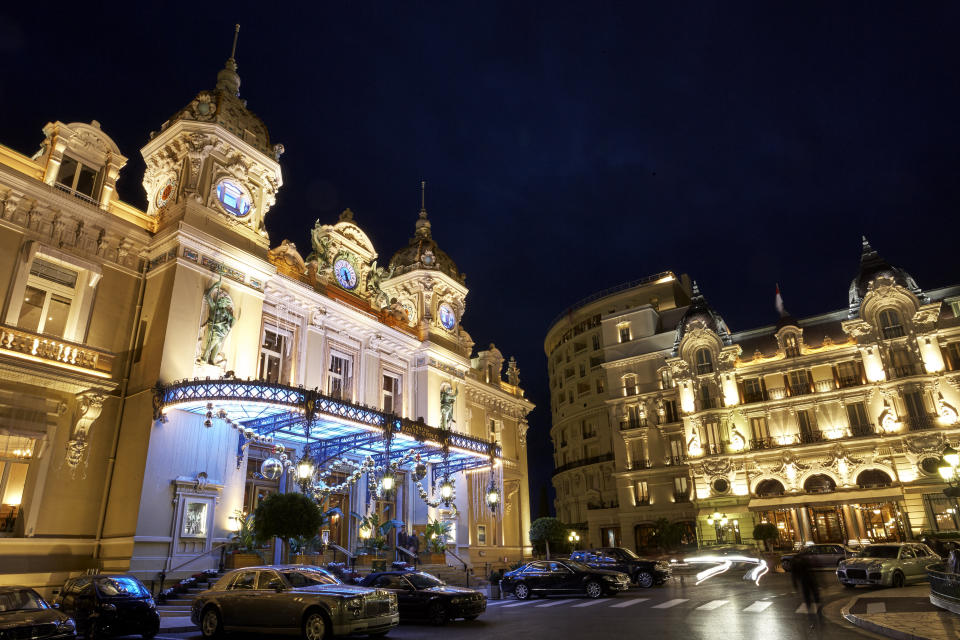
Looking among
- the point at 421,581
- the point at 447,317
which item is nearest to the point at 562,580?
the point at 421,581

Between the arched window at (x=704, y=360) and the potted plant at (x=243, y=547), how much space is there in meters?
38.2

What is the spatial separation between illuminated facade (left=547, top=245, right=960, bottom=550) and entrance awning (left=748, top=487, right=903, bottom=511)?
8 cm

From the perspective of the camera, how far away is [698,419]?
4822cm

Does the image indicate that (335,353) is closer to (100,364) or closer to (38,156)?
(100,364)

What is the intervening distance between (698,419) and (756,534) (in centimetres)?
1003

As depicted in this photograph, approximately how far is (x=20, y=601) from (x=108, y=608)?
1.88 metres

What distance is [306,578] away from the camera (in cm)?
1276

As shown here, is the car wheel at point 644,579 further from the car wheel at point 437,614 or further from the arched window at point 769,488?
the arched window at point 769,488

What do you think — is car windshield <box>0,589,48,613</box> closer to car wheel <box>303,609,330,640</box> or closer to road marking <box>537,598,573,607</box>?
car wheel <box>303,609,330,640</box>

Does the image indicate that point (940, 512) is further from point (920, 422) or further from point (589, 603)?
point (589, 603)

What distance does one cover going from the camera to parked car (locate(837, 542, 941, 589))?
19.7 meters

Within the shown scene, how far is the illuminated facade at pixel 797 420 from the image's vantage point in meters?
40.2

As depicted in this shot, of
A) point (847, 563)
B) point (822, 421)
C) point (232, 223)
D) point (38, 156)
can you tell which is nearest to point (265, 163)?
point (232, 223)

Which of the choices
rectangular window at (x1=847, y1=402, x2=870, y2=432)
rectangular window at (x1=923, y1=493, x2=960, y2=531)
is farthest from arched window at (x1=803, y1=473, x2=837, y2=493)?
rectangular window at (x1=923, y1=493, x2=960, y2=531)
